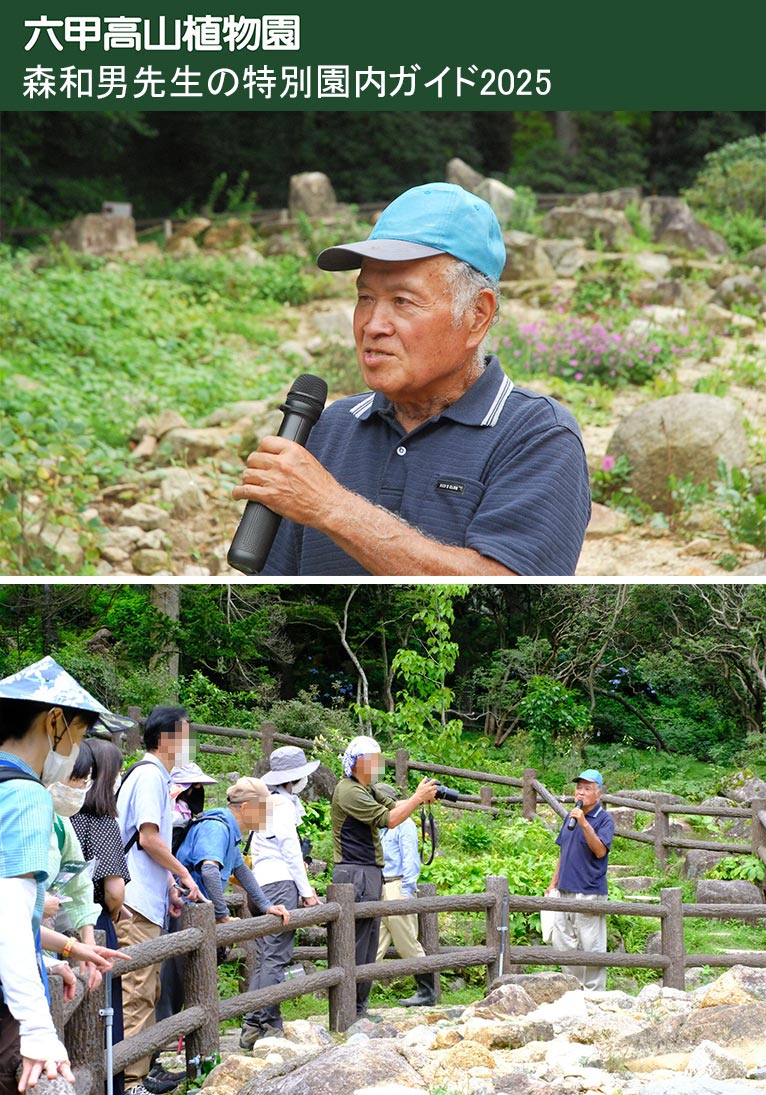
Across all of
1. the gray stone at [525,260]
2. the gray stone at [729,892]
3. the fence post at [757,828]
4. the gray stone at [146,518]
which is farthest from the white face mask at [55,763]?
the gray stone at [525,260]

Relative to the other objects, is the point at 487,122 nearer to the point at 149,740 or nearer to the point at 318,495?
the point at 149,740

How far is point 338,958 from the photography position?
436cm

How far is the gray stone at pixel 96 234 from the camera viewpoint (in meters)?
9.95

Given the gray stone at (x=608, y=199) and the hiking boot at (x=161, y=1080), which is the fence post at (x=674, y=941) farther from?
the gray stone at (x=608, y=199)

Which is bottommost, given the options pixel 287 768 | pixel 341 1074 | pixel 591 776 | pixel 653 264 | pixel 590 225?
pixel 341 1074

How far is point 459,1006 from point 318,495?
3.31 m

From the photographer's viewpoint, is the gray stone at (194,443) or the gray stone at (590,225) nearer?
the gray stone at (194,443)

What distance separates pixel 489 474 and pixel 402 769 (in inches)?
Result: 133

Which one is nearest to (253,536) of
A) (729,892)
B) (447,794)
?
(447,794)

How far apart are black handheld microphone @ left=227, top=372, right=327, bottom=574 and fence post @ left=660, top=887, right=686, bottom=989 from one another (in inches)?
146

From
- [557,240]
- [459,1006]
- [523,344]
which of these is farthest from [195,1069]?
[557,240]

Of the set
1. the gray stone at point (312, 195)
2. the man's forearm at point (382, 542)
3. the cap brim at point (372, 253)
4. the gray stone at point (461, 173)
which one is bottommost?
the man's forearm at point (382, 542)

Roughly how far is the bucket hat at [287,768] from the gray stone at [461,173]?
495cm

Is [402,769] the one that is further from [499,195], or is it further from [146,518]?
[499,195]
